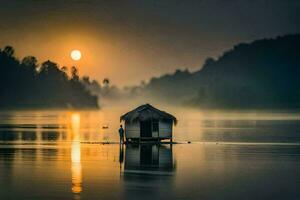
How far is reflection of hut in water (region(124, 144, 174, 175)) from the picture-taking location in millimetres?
40656

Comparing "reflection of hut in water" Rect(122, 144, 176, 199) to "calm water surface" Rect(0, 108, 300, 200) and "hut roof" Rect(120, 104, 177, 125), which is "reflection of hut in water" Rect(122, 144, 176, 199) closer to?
"calm water surface" Rect(0, 108, 300, 200)

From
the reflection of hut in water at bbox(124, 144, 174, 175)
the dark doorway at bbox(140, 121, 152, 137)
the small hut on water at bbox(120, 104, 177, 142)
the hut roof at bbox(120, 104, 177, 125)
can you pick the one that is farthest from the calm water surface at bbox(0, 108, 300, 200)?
the dark doorway at bbox(140, 121, 152, 137)

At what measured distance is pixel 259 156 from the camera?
52188mm

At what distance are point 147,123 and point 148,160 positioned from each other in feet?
53.7

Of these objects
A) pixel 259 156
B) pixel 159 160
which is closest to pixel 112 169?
pixel 159 160

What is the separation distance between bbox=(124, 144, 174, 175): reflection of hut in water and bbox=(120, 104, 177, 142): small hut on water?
7.15 ft

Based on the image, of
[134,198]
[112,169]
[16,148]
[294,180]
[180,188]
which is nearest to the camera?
[134,198]

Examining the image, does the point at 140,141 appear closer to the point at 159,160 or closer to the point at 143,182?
the point at 159,160

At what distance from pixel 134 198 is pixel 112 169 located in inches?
454

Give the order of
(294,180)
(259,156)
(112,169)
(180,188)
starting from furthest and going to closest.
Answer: (259,156)
(112,169)
(294,180)
(180,188)

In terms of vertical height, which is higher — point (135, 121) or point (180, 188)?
point (135, 121)

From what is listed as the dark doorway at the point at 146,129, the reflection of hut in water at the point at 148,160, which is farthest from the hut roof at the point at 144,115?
the reflection of hut in water at the point at 148,160

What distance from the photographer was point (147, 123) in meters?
63.1

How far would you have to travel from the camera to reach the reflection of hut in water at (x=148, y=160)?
1601 inches
